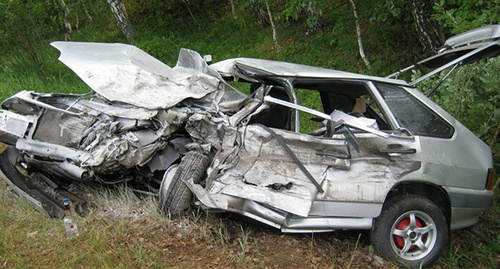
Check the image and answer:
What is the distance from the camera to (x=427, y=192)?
4.06 m

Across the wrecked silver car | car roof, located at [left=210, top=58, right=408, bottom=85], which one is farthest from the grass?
car roof, located at [left=210, top=58, right=408, bottom=85]

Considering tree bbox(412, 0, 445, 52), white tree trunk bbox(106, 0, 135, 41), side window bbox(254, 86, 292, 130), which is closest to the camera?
side window bbox(254, 86, 292, 130)

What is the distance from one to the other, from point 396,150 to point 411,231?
2.74 ft

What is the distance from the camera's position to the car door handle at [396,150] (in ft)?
11.8

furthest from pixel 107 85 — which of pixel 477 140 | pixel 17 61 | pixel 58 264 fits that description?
pixel 17 61

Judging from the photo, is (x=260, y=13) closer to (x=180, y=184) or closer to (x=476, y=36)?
(x=476, y=36)

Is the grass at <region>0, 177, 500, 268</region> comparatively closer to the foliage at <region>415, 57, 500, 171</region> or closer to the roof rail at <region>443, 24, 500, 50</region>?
the foliage at <region>415, 57, 500, 171</region>

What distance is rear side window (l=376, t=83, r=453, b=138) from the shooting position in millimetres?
3912

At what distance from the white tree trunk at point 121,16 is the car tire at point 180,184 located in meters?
9.79

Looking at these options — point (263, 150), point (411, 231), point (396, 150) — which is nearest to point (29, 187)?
point (263, 150)

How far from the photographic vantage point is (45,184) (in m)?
4.50

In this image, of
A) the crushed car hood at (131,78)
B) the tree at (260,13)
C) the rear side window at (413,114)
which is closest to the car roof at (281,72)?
the rear side window at (413,114)

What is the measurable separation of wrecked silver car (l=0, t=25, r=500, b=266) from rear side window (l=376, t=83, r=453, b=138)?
11 mm

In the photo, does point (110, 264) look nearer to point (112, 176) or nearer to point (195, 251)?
point (195, 251)
